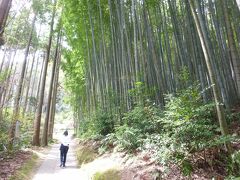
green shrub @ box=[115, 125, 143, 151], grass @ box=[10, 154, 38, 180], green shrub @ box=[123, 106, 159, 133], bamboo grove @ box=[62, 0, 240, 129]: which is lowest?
grass @ box=[10, 154, 38, 180]

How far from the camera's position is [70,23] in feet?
31.9

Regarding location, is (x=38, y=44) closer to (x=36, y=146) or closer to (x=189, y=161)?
(x=36, y=146)

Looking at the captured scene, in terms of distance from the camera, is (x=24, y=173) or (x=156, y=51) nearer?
(x=24, y=173)

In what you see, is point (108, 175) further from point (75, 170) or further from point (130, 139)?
point (75, 170)

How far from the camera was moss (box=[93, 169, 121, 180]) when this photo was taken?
4.09 metres

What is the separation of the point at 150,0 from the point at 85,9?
108 inches

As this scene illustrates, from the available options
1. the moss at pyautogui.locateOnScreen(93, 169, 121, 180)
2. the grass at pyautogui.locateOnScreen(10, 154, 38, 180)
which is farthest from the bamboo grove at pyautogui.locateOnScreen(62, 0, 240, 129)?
the grass at pyautogui.locateOnScreen(10, 154, 38, 180)

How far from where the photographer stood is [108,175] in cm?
430

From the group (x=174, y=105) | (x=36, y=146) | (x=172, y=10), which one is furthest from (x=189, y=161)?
(x=36, y=146)

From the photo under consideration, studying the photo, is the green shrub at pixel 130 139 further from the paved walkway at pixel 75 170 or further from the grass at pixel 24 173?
the grass at pixel 24 173

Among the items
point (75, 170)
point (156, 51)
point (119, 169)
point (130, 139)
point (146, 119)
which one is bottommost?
point (75, 170)

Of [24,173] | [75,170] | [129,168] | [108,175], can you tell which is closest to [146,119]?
[129,168]

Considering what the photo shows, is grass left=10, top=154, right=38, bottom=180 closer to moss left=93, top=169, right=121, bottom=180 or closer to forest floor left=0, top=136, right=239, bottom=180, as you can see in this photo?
forest floor left=0, top=136, right=239, bottom=180

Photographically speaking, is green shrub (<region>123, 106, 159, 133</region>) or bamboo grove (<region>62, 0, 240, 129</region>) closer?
green shrub (<region>123, 106, 159, 133</region>)
